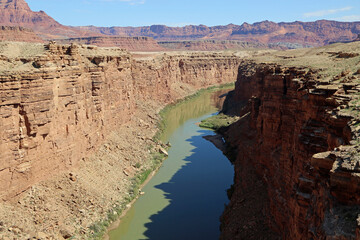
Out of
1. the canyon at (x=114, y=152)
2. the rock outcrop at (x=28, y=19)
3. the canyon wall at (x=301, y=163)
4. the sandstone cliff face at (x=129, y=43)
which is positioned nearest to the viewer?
the canyon wall at (x=301, y=163)

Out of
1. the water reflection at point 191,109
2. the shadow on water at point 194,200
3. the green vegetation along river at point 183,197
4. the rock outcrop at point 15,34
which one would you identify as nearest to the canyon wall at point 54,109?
the green vegetation along river at point 183,197

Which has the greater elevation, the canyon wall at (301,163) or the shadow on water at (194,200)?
A: the canyon wall at (301,163)

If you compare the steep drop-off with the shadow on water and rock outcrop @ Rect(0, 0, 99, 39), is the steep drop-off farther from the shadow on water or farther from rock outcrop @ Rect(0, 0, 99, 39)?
rock outcrop @ Rect(0, 0, 99, 39)

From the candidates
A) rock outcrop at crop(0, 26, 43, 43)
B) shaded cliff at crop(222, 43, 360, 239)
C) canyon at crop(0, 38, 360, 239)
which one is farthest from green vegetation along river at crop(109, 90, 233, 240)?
rock outcrop at crop(0, 26, 43, 43)

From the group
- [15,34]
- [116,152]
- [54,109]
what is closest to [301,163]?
[54,109]

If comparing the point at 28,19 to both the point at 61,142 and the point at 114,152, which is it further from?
the point at 61,142

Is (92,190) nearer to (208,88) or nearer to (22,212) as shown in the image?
(22,212)

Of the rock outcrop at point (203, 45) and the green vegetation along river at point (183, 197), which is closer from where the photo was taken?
the green vegetation along river at point (183, 197)

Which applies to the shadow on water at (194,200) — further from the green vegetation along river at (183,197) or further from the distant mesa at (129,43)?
the distant mesa at (129,43)
